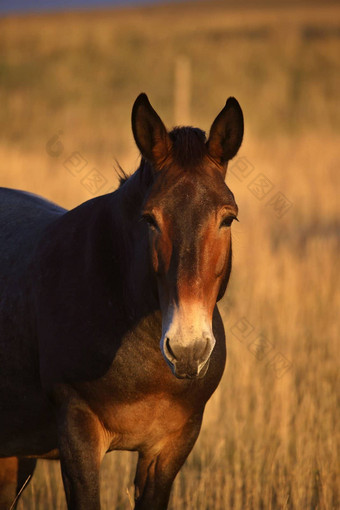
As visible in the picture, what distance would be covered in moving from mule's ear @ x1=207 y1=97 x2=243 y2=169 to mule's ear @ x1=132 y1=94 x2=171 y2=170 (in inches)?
7.3

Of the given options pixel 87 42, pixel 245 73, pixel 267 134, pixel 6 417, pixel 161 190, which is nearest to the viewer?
pixel 161 190

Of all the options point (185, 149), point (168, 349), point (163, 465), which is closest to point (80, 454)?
point (163, 465)

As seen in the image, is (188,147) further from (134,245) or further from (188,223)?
(134,245)

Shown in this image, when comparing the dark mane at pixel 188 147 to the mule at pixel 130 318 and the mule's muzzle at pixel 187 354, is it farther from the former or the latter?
the mule's muzzle at pixel 187 354

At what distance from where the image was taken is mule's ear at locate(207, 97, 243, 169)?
275 centimetres

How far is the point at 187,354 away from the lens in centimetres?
233

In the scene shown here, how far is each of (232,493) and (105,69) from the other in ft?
99.0

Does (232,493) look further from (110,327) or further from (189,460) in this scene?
(110,327)

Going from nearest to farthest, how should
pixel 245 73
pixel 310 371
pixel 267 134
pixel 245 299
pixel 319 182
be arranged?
pixel 310 371, pixel 245 299, pixel 319 182, pixel 267 134, pixel 245 73

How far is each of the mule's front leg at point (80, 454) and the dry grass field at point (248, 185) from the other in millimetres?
945

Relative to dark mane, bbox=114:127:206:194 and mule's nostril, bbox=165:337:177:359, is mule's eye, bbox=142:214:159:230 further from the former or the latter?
mule's nostril, bbox=165:337:177:359

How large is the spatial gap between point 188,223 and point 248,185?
411cm

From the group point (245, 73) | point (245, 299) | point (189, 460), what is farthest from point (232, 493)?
point (245, 73)

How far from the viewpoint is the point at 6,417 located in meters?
3.15
